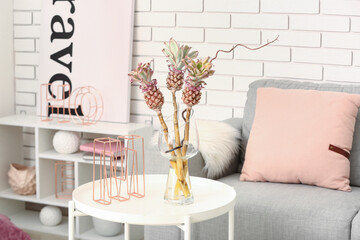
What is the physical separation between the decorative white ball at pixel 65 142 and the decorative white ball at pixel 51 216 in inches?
15.2

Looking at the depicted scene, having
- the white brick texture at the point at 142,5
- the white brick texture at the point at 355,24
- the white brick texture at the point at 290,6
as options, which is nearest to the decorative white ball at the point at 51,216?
the white brick texture at the point at 142,5

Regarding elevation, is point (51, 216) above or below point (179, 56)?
below

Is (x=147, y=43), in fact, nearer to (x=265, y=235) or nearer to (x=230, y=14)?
(x=230, y=14)

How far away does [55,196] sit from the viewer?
11.2ft

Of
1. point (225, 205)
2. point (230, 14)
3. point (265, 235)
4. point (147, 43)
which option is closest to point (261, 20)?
point (230, 14)

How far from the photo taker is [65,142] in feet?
10.6

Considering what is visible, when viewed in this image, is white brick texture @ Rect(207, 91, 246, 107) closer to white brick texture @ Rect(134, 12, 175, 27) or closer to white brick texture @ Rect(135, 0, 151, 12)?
white brick texture @ Rect(134, 12, 175, 27)

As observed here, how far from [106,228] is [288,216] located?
4.17ft

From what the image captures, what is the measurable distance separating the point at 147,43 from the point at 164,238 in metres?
1.34

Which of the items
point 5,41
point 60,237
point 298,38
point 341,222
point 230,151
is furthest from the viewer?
point 5,41

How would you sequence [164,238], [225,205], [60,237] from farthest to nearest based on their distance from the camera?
[60,237]
[164,238]
[225,205]

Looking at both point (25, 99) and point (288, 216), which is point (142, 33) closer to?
point (25, 99)

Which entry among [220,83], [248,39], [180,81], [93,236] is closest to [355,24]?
[248,39]

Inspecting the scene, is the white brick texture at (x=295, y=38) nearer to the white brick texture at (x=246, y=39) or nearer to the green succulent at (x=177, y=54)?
the white brick texture at (x=246, y=39)
